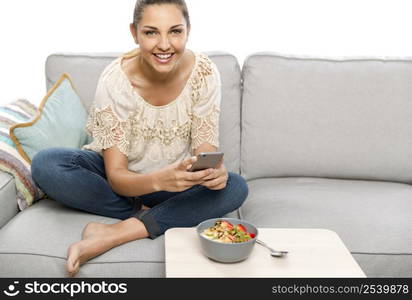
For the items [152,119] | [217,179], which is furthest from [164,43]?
[217,179]

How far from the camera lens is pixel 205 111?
1.88 meters

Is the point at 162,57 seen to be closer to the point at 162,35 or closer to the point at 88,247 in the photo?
the point at 162,35

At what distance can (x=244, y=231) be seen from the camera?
141 cm

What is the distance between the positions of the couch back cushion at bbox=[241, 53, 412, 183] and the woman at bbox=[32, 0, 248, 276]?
1.39 ft

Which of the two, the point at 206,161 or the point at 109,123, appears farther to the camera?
the point at 109,123

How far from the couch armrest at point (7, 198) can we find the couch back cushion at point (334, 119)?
3.18 feet

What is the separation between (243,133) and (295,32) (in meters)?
0.64

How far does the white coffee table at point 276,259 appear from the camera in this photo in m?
1.30

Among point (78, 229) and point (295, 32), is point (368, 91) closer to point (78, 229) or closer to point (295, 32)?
point (295, 32)

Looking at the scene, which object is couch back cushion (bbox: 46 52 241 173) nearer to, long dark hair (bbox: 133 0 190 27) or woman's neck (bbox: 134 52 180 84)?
woman's neck (bbox: 134 52 180 84)

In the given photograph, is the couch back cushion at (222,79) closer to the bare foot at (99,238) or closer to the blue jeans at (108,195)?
the blue jeans at (108,195)

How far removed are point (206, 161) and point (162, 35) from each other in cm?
42

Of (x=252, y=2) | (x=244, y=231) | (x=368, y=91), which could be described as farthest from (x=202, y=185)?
(x=252, y=2)

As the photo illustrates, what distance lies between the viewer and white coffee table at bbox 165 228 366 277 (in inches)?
51.2
